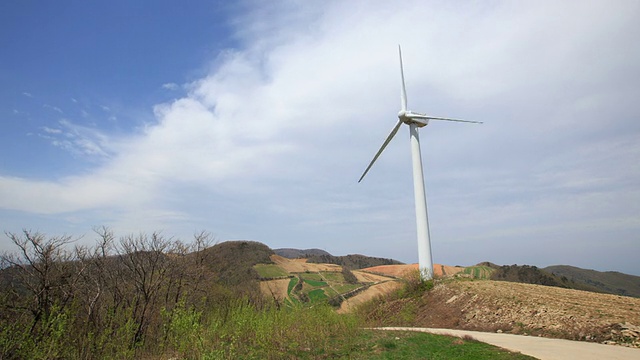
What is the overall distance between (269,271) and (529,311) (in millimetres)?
51337

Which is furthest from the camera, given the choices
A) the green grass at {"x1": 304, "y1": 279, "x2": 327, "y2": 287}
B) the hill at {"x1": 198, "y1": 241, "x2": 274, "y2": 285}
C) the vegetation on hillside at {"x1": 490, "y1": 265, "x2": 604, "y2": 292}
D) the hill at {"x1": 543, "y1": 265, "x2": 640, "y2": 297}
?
the hill at {"x1": 543, "y1": 265, "x2": 640, "y2": 297}

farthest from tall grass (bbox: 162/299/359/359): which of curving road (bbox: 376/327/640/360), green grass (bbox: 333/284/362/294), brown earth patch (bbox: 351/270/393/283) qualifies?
brown earth patch (bbox: 351/270/393/283)

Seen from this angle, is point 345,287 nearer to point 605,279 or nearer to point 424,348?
point 424,348

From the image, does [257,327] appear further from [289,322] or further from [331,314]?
[331,314]

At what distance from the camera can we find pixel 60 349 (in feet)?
28.4

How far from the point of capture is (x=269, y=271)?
6394 cm

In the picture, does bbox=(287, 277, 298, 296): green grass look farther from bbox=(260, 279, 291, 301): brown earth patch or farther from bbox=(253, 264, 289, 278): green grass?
bbox=(253, 264, 289, 278): green grass

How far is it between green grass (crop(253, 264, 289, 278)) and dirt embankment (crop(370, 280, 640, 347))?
37288 mm

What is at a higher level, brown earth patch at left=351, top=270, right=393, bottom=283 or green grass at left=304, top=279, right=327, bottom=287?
brown earth patch at left=351, top=270, right=393, bottom=283

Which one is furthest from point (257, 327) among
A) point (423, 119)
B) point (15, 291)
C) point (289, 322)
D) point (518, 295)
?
point (423, 119)

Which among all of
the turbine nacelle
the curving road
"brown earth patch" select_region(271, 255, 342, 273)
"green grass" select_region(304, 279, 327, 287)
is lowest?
the curving road

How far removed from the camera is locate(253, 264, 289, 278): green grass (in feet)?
201

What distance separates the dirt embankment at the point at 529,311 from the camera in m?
14.1

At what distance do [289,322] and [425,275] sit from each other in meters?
16.7
